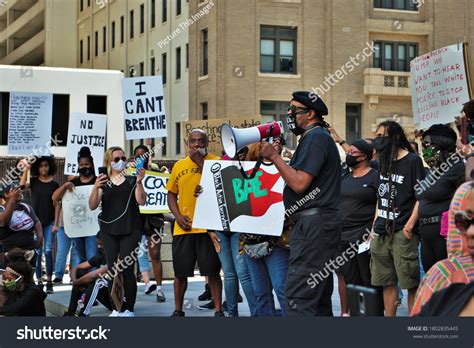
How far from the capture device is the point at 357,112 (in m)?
44.1

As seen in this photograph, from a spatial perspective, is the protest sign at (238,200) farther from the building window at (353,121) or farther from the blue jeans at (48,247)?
the building window at (353,121)

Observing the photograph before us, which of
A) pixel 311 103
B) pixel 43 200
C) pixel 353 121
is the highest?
pixel 353 121

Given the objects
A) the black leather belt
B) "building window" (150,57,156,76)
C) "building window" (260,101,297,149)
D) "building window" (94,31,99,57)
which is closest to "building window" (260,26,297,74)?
"building window" (260,101,297,149)

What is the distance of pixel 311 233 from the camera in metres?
6.65

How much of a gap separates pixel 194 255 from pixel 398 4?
117ft

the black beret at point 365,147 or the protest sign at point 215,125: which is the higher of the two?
the protest sign at point 215,125

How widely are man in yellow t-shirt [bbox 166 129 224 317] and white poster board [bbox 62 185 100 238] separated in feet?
12.4

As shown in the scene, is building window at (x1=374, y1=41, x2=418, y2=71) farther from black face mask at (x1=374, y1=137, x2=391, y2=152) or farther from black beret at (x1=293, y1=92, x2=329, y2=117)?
black beret at (x1=293, y1=92, x2=329, y2=117)

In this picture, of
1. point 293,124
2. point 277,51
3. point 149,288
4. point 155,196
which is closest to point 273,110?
point 277,51

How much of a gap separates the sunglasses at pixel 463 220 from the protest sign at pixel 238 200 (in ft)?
15.7

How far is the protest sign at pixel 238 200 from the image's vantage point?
909 cm

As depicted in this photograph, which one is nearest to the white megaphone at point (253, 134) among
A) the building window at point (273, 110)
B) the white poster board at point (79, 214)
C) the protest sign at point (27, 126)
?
the white poster board at point (79, 214)

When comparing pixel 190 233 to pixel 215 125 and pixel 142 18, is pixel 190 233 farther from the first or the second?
pixel 142 18

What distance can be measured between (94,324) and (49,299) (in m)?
7.45
